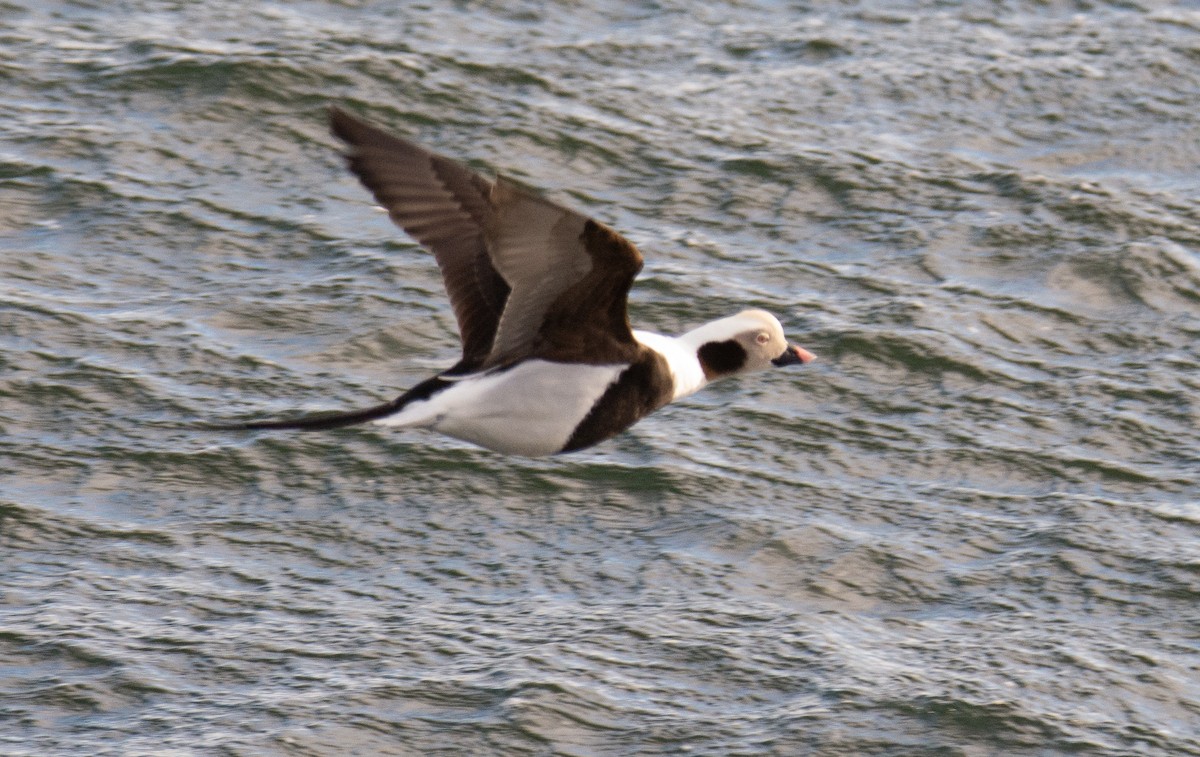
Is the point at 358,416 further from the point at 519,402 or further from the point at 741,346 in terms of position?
the point at 741,346

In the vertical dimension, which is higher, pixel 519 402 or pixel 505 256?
pixel 505 256

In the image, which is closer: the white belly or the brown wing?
the brown wing

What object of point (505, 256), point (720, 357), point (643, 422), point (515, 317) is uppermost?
point (505, 256)

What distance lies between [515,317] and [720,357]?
1131 mm

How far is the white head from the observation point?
7.00 meters

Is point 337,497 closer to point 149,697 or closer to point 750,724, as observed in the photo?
point 149,697

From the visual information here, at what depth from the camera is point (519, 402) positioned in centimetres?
619

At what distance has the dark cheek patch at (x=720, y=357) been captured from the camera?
22.9 ft

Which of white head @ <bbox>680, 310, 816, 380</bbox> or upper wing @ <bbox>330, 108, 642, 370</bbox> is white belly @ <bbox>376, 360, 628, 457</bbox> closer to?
upper wing @ <bbox>330, 108, 642, 370</bbox>

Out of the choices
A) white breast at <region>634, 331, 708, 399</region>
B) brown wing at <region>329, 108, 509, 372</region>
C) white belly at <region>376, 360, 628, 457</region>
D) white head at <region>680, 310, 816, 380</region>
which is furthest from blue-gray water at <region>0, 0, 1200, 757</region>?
brown wing at <region>329, 108, 509, 372</region>

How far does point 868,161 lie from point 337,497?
397cm

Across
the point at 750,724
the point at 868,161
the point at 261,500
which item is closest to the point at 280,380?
the point at 261,500

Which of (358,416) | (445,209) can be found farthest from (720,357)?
(358,416)

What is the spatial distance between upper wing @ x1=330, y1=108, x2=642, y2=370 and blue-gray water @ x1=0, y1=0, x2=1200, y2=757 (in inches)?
65.0
